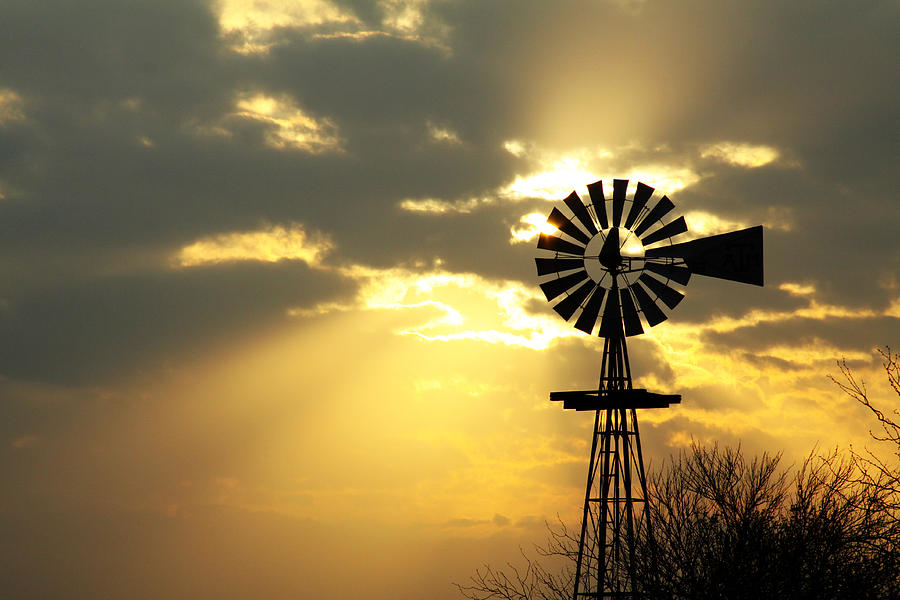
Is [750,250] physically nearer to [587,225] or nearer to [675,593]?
[587,225]

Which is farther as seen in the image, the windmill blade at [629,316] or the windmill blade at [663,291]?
the windmill blade at [629,316]

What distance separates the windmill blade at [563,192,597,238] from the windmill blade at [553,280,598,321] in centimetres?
138

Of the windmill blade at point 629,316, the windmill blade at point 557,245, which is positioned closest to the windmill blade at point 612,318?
the windmill blade at point 629,316

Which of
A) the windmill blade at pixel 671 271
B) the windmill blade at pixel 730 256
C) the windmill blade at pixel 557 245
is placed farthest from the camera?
the windmill blade at pixel 557 245

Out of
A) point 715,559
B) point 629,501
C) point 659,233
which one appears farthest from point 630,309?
point 715,559

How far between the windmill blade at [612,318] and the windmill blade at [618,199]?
1890mm

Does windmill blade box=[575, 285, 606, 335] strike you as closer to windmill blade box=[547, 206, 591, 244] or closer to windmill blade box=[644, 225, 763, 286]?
windmill blade box=[547, 206, 591, 244]

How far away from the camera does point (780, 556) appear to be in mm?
20016

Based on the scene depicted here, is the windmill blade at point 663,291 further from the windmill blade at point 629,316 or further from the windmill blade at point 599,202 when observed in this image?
the windmill blade at point 599,202

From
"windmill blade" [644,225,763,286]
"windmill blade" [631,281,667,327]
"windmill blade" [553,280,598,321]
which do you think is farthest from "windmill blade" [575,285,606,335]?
"windmill blade" [644,225,763,286]

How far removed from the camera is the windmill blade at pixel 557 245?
26.2 metres

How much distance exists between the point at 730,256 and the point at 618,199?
10.6 feet

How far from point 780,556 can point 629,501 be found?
536 cm

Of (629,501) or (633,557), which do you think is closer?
(633,557)
